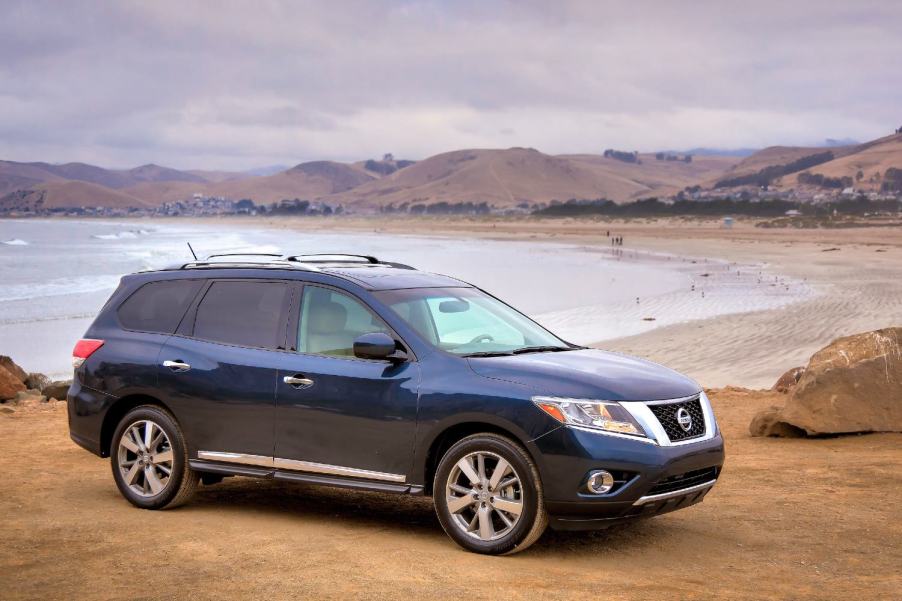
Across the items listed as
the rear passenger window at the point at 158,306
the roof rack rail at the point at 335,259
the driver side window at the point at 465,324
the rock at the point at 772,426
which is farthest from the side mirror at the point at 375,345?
the rock at the point at 772,426

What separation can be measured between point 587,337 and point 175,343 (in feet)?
54.4

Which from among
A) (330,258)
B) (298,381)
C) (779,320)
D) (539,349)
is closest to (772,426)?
(539,349)

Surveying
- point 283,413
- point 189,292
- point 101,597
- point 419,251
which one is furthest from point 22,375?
point 419,251

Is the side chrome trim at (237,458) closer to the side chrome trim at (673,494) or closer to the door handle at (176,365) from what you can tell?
the door handle at (176,365)

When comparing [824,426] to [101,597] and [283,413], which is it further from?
[101,597]

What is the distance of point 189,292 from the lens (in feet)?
27.3

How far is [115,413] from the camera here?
8.36m

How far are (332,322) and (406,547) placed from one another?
1637mm

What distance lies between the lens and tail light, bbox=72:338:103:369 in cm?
852

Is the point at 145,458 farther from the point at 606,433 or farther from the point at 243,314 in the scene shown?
the point at 606,433

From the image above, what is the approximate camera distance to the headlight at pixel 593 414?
637cm

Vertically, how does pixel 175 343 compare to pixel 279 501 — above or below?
above

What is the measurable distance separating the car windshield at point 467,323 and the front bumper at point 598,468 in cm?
96

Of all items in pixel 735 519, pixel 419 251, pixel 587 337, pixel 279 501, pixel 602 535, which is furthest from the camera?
pixel 419 251
